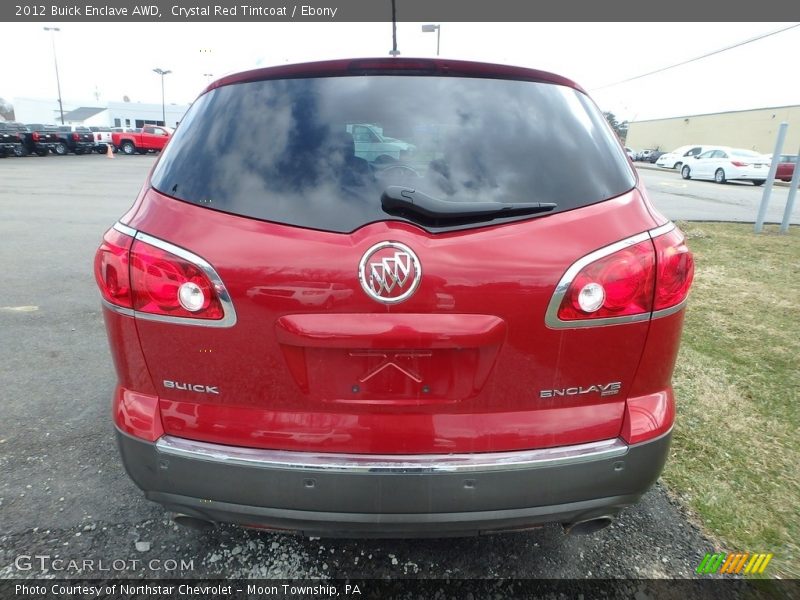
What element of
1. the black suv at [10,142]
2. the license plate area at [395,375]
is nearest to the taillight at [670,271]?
the license plate area at [395,375]

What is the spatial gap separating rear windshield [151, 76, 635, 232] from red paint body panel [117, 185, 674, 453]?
0.08 m

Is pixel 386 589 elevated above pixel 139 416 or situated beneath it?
situated beneath

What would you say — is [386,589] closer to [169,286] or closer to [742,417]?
[169,286]

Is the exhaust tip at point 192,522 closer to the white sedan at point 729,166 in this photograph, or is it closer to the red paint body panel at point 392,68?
the red paint body panel at point 392,68

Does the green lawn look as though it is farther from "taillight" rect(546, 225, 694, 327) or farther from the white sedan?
the white sedan

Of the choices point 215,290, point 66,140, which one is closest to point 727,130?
point 66,140

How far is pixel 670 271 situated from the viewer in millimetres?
1629

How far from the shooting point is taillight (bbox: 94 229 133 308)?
161 cm

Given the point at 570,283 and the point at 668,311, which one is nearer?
the point at 570,283

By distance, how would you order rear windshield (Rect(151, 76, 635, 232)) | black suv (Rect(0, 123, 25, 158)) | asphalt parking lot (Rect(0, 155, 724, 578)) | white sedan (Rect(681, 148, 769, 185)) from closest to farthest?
rear windshield (Rect(151, 76, 635, 232)) < asphalt parking lot (Rect(0, 155, 724, 578)) < white sedan (Rect(681, 148, 769, 185)) < black suv (Rect(0, 123, 25, 158))

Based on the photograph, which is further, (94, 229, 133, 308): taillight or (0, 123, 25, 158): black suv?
(0, 123, 25, 158): black suv

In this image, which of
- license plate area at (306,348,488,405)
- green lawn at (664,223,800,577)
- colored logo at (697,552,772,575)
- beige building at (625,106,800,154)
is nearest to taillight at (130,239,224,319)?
license plate area at (306,348,488,405)

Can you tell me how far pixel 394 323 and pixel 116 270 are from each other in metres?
0.89

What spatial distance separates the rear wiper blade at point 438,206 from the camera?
1.51 m
